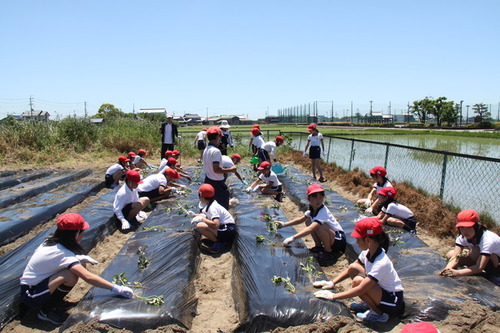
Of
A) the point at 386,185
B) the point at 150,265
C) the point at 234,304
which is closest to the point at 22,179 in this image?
the point at 150,265

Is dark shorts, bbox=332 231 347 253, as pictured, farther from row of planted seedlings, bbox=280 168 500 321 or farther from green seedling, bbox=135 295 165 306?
green seedling, bbox=135 295 165 306

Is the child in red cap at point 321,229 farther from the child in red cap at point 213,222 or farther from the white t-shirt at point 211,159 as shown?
the white t-shirt at point 211,159

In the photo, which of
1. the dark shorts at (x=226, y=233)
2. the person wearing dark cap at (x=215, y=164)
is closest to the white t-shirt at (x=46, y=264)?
the dark shorts at (x=226, y=233)

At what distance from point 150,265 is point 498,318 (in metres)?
3.17

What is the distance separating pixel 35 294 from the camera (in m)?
2.89

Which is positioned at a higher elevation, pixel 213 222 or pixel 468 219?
pixel 468 219

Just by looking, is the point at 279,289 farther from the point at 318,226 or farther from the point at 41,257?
the point at 41,257

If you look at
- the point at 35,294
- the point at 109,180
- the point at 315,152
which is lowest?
the point at 35,294

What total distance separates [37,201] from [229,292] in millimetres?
4870

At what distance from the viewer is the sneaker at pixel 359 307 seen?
3.10m

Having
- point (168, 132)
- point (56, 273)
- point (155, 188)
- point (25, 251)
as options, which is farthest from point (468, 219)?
point (168, 132)

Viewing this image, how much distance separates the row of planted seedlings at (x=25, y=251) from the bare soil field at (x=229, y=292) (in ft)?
0.34

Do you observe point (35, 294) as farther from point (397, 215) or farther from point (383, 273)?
point (397, 215)

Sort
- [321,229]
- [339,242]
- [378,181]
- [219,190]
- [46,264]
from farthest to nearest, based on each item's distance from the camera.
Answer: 1. [378,181]
2. [219,190]
3. [339,242]
4. [321,229]
5. [46,264]
